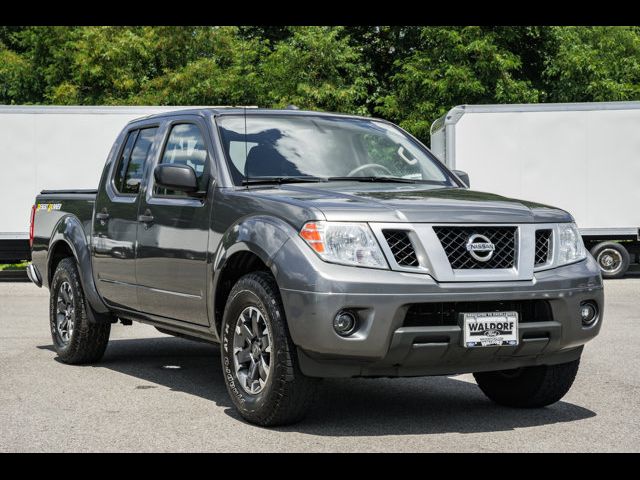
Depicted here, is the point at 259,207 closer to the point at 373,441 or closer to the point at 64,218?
the point at 373,441

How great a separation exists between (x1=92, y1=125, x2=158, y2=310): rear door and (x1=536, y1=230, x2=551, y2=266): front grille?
2974mm

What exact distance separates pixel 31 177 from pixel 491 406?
15794 millimetres

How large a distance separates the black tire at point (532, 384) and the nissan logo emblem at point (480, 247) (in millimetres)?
1104

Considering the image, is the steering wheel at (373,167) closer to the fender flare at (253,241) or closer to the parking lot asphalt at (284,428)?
the fender flare at (253,241)

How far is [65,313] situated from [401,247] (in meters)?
4.21

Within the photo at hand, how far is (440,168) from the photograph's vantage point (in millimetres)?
8023

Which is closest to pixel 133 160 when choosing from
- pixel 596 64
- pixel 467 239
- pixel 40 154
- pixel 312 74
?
pixel 467 239

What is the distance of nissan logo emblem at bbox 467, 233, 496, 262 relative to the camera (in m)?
6.23

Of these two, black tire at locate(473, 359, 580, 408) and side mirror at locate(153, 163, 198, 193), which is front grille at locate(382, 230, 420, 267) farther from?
side mirror at locate(153, 163, 198, 193)

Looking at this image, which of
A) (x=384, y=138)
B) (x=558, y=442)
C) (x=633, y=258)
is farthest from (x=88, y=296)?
(x=633, y=258)

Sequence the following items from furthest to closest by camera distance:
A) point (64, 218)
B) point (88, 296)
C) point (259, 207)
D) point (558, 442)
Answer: point (64, 218), point (88, 296), point (259, 207), point (558, 442)

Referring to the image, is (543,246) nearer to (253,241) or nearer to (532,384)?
(532,384)

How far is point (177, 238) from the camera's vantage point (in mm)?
7484

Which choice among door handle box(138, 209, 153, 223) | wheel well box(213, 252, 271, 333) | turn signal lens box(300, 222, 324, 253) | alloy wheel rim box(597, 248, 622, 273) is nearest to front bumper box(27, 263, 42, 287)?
door handle box(138, 209, 153, 223)
